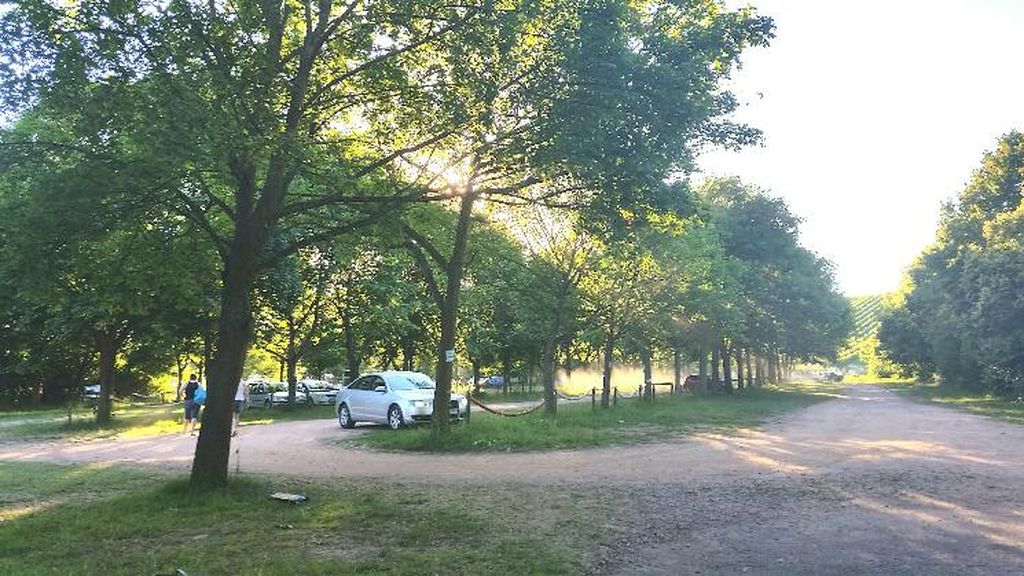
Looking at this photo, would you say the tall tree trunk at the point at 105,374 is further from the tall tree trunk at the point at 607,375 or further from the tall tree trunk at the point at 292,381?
the tall tree trunk at the point at 607,375

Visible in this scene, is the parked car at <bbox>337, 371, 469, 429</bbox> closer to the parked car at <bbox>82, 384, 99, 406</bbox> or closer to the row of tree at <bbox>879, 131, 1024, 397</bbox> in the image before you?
the row of tree at <bbox>879, 131, 1024, 397</bbox>

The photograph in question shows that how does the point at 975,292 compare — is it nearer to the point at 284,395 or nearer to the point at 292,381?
the point at 292,381

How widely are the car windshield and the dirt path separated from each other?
203cm

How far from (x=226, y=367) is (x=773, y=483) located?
773 cm

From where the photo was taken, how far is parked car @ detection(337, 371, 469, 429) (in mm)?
20250

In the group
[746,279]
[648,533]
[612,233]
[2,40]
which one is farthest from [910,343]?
[2,40]

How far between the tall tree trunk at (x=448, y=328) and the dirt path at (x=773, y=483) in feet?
5.63

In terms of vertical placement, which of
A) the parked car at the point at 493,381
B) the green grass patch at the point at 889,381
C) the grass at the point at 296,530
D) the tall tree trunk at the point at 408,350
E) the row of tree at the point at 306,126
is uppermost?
the row of tree at the point at 306,126

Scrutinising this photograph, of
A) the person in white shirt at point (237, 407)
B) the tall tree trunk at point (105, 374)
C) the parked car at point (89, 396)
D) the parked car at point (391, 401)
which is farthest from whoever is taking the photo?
the parked car at point (89, 396)

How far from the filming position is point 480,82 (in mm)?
9438

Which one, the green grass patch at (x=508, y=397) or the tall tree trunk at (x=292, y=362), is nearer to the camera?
the tall tree trunk at (x=292, y=362)

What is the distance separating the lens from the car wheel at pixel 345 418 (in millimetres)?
22309

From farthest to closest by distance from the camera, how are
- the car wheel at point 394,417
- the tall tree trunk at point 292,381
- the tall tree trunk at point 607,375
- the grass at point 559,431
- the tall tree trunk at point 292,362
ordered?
1. the tall tree trunk at point 292,362
2. the tall tree trunk at point 292,381
3. the tall tree trunk at point 607,375
4. the car wheel at point 394,417
5. the grass at point 559,431

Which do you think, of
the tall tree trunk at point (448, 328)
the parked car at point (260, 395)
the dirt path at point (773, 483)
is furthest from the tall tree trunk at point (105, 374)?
the tall tree trunk at point (448, 328)
